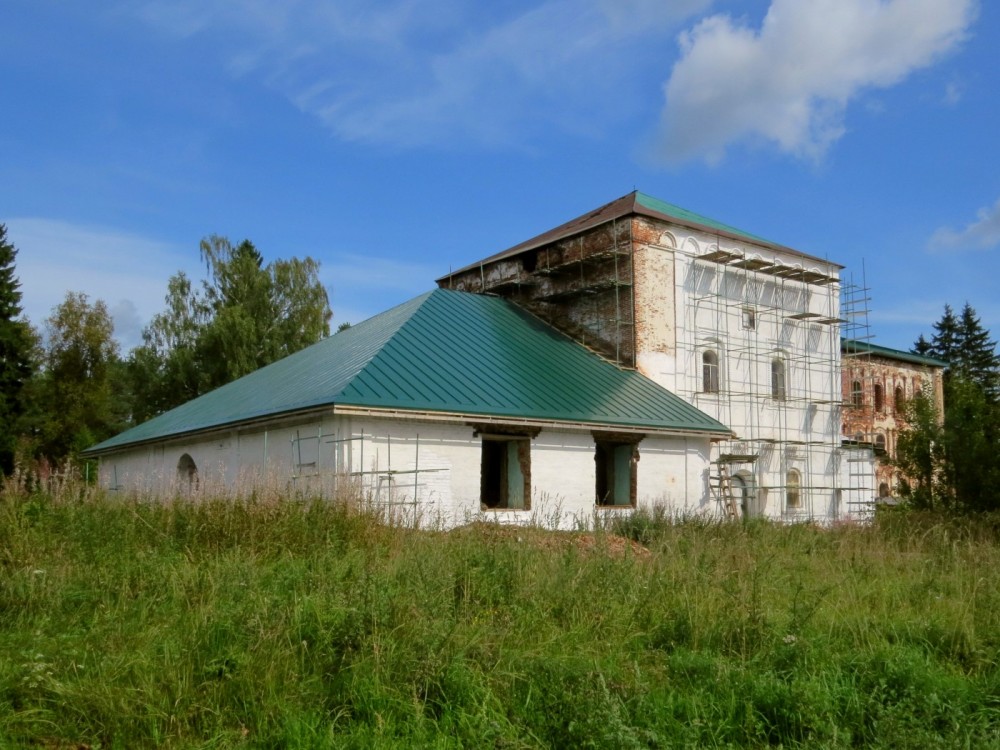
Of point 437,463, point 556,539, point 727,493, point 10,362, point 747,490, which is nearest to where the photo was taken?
point 556,539

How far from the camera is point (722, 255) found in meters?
23.9

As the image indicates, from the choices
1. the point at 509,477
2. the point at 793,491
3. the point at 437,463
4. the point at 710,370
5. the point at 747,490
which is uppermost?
the point at 710,370

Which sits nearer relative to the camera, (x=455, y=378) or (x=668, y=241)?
(x=455, y=378)

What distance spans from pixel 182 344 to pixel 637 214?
1032 inches

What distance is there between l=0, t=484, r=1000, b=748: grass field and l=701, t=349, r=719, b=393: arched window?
1413cm

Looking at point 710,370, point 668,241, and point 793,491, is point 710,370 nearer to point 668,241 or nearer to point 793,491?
point 668,241

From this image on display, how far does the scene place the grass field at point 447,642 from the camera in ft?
17.7

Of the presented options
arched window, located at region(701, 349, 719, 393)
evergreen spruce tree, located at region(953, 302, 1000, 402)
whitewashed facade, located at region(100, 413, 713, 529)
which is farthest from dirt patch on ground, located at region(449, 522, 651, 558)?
evergreen spruce tree, located at region(953, 302, 1000, 402)

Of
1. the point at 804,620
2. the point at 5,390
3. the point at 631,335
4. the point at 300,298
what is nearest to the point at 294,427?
the point at 631,335

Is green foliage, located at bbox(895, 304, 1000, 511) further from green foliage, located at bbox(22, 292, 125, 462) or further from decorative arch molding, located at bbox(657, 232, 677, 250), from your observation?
green foliage, located at bbox(22, 292, 125, 462)

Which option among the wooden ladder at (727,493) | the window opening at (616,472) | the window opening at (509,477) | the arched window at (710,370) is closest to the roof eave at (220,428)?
the window opening at (509,477)

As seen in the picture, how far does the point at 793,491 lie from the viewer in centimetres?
2472

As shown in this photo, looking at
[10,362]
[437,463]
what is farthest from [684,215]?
[10,362]

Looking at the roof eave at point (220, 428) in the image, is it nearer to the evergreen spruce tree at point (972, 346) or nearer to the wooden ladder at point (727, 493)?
the wooden ladder at point (727, 493)
